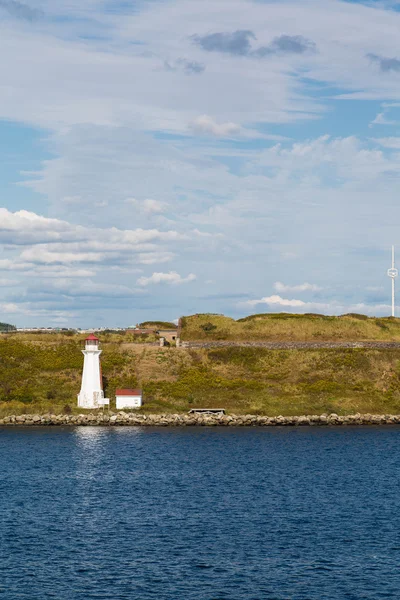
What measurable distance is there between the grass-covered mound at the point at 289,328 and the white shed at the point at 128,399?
108 feet

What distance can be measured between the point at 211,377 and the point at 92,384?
1946 centimetres

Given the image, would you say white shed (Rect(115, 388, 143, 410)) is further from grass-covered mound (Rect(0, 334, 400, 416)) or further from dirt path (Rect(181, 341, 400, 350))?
dirt path (Rect(181, 341, 400, 350))

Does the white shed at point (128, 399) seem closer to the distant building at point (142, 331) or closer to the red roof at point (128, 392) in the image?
the red roof at point (128, 392)

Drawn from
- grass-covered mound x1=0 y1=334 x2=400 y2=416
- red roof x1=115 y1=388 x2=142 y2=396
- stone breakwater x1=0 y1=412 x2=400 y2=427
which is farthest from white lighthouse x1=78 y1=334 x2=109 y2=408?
stone breakwater x1=0 y1=412 x2=400 y2=427

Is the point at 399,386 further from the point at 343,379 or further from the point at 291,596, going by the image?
the point at 291,596

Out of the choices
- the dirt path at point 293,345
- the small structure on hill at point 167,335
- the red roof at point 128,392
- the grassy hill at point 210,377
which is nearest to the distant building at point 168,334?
the small structure on hill at point 167,335

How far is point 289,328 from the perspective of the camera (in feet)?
452

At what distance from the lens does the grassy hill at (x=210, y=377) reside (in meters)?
104

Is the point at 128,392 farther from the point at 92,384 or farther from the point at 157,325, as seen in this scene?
→ the point at 157,325

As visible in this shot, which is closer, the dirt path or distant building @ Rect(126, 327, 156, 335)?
the dirt path

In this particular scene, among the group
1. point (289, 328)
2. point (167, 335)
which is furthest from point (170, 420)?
point (167, 335)

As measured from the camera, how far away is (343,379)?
113 metres

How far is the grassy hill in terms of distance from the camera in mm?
103625

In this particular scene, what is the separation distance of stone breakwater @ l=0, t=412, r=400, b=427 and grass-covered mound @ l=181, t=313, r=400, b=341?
120 feet
